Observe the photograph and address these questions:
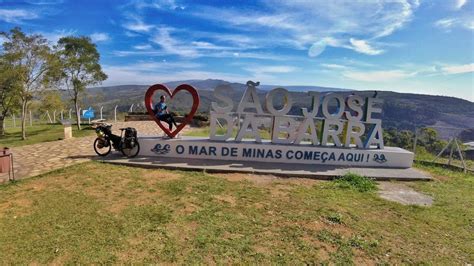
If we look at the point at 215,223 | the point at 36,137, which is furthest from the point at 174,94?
→ the point at 36,137

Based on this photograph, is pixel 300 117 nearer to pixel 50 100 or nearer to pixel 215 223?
pixel 215 223

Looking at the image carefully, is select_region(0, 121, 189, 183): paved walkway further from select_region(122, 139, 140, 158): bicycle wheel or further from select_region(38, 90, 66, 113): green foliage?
select_region(38, 90, 66, 113): green foliage

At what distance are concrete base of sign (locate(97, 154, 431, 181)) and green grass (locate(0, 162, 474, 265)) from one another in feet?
2.42

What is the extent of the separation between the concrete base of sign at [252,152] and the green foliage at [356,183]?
1448 mm

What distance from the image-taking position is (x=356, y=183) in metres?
7.66

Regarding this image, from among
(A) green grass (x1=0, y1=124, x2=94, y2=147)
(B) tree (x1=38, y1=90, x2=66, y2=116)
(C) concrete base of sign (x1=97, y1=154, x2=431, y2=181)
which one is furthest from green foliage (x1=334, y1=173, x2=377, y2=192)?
(B) tree (x1=38, y1=90, x2=66, y2=116)

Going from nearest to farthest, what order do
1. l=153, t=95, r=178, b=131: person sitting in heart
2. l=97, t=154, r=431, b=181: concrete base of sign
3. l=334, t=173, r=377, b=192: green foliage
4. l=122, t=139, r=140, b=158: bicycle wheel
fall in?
1. l=334, t=173, r=377, b=192: green foliage
2. l=97, t=154, r=431, b=181: concrete base of sign
3. l=122, t=139, r=140, b=158: bicycle wheel
4. l=153, t=95, r=178, b=131: person sitting in heart

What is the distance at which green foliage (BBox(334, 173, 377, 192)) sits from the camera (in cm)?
737

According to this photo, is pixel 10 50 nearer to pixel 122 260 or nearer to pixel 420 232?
pixel 122 260

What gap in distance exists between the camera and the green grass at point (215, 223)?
4.05 metres

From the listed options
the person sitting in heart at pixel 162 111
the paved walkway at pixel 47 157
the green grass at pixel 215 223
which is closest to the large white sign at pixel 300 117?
the person sitting in heart at pixel 162 111

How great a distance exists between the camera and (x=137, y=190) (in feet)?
20.6

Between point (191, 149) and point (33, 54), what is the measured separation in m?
12.2

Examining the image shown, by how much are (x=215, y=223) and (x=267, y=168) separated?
3821 millimetres
